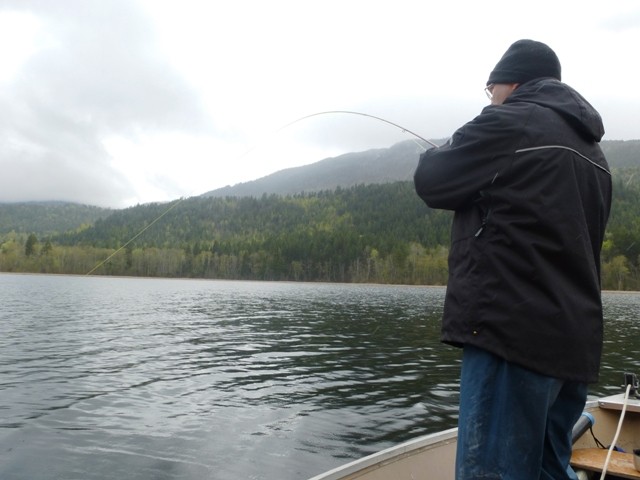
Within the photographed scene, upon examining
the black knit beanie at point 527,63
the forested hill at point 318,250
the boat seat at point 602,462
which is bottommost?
the boat seat at point 602,462

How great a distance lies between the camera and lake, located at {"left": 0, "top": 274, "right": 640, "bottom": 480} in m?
10.2

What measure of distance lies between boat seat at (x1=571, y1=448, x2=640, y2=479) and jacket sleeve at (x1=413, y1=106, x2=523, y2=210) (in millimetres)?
3879

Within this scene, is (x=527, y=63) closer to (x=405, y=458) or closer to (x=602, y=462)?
(x=405, y=458)

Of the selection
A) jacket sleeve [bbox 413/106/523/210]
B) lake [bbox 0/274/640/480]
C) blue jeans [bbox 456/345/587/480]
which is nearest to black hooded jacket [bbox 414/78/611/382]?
jacket sleeve [bbox 413/106/523/210]

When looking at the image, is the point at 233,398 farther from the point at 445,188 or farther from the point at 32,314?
the point at 32,314

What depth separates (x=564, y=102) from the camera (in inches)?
111

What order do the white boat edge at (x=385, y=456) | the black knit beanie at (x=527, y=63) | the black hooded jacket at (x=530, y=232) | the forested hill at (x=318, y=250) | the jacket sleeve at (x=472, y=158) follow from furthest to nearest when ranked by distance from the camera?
the forested hill at (x=318, y=250), the white boat edge at (x=385, y=456), the black knit beanie at (x=527, y=63), the jacket sleeve at (x=472, y=158), the black hooded jacket at (x=530, y=232)

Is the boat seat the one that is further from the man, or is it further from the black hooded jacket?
the black hooded jacket

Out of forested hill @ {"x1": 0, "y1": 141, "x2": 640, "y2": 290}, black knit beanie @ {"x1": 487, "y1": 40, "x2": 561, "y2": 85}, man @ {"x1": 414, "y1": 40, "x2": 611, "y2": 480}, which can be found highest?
forested hill @ {"x1": 0, "y1": 141, "x2": 640, "y2": 290}

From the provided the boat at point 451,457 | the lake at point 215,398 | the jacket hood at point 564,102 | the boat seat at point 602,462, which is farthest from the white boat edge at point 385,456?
the lake at point 215,398

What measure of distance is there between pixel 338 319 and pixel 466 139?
124ft

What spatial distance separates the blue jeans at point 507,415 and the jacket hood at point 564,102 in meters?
1.28

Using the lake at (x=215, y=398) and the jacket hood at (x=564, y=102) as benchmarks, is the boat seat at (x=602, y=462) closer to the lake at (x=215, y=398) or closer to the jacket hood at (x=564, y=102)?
the jacket hood at (x=564, y=102)

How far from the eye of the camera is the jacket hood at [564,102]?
2.79 meters
